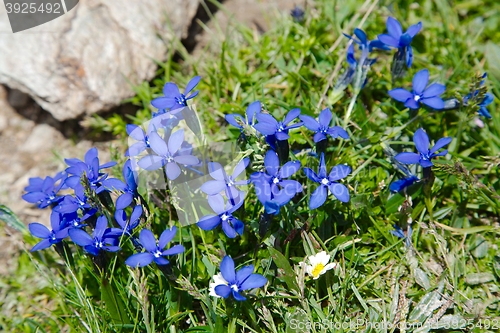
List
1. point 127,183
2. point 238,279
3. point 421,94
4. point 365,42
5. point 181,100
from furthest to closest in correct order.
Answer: point 365,42
point 421,94
point 181,100
point 127,183
point 238,279

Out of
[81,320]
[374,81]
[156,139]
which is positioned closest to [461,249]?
[374,81]

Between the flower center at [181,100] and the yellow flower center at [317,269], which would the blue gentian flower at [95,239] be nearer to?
the flower center at [181,100]

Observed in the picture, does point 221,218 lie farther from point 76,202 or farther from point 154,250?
point 76,202

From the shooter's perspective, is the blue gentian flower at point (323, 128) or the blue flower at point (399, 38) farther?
the blue flower at point (399, 38)

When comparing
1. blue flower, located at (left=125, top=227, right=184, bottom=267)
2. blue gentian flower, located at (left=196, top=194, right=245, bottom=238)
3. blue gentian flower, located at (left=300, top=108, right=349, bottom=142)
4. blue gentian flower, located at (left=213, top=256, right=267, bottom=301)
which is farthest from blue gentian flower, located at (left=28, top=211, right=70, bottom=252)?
blue gentian flower, located at (left=300, top=108, right=349, bottom=142)

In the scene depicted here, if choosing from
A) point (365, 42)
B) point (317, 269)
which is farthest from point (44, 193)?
point (365, 42)

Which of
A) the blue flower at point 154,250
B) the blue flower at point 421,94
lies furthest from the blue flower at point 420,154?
the blue flower at point 154,250
